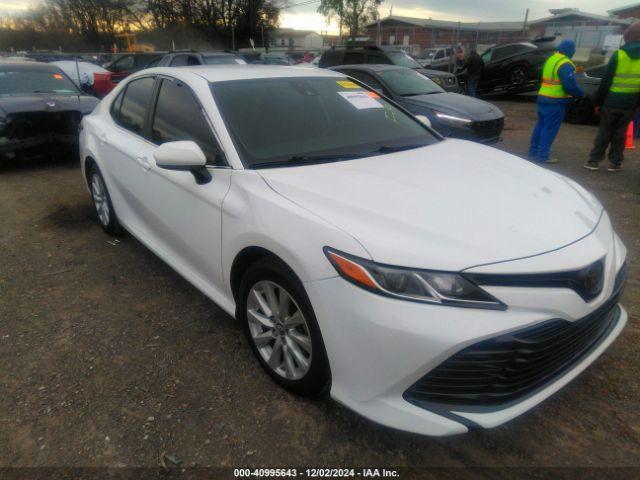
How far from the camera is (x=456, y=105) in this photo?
24.0 ft

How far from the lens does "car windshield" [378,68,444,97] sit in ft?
25.3

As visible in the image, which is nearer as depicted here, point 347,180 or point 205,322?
point 347,180

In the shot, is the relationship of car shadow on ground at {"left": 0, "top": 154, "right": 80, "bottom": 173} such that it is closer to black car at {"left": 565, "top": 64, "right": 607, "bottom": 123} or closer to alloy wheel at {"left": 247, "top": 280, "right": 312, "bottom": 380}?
alloy wheel at {"left": 247, "top": 280, "right": 312, "bottom": 380}

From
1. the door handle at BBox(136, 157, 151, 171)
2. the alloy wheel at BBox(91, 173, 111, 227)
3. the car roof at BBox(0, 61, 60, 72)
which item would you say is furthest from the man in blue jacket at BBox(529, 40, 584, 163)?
the car roof at BBox(0, 61, 60, 72)

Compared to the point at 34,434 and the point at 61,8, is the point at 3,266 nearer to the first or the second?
the point at 34,434

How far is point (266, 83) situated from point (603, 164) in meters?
6.03

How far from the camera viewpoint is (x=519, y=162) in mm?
2850

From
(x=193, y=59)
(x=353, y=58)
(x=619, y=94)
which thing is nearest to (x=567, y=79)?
(x=619, y=94)

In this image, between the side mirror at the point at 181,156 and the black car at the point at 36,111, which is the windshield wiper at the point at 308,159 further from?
the black car at the point at 36,111

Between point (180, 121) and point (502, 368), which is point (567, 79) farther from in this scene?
point (502, 368)

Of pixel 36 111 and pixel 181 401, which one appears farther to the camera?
pixel 36 111

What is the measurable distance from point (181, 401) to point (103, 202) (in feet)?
8.46

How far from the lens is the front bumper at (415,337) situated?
1673mm

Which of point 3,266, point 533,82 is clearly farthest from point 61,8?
point 3,266
